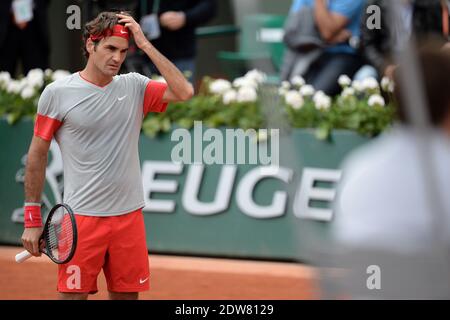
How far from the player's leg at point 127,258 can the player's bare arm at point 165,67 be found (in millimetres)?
451

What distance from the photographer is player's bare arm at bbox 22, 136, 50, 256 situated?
4.03 m

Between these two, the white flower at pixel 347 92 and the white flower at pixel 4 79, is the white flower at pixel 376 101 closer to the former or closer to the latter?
the white flower at pixel 347 92

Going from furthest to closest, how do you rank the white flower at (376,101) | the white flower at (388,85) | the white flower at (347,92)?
the white flower at (347,92) → the white flower at (376,101) → the white flower at (388,85)

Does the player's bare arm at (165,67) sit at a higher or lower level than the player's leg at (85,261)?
higher

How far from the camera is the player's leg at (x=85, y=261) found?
4.18 metres

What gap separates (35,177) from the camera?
4.06 meters

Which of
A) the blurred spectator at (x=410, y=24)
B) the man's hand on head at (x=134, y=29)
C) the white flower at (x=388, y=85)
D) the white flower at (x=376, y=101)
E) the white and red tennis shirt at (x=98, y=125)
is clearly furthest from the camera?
the white flower at (x=376, y=101)

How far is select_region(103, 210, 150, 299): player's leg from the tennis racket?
0.56ft

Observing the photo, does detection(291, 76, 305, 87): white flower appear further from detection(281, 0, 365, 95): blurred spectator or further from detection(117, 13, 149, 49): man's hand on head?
detection(117, 13, 149, 49): man's hand on head

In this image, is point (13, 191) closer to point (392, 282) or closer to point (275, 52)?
point (275, 52)

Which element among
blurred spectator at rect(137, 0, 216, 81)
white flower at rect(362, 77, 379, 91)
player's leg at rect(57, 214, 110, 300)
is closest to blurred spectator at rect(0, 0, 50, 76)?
blurred spectator at rect(137, 0, 216, 81)

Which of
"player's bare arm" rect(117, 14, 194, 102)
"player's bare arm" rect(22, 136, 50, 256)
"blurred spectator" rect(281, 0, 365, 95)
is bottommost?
"player's bare arm" rect(22, 136, 50, 256)

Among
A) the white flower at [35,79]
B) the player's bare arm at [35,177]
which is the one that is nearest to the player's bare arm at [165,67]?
the player's bare arm at [35,177]
